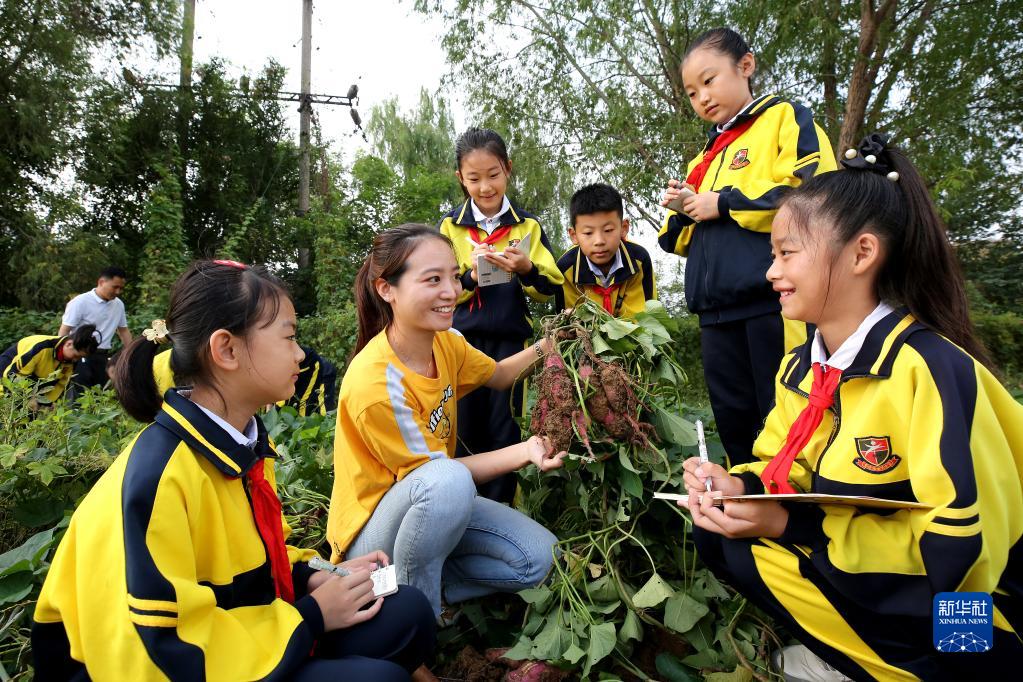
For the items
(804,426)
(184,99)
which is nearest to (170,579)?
(804,426)

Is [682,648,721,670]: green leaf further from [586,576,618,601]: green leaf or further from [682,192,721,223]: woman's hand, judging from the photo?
[682,192,721,223]: woman's hand

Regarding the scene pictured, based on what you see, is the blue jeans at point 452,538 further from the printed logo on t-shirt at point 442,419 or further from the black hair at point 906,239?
the black hair at point 906,239

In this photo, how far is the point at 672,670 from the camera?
6.15 feet

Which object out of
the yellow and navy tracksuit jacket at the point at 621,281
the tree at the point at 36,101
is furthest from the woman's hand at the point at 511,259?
the tree at the point at 36,101

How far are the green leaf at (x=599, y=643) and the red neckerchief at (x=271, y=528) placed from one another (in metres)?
0.80

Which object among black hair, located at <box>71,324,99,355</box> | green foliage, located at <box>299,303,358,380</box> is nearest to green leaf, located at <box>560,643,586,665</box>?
black hair, located at <box>71,324,99,355</box>

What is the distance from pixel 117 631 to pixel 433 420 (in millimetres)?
1095

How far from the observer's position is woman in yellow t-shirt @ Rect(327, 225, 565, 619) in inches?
77.9

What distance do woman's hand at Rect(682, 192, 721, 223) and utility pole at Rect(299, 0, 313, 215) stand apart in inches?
544

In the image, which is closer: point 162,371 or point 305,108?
point 162,371

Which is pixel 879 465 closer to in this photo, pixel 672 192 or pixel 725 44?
pixel 672 192

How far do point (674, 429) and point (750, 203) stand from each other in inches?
31.7

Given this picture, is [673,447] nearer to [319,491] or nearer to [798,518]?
[798,518]

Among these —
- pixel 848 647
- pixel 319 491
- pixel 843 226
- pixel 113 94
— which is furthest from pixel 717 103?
pixel 113 94
